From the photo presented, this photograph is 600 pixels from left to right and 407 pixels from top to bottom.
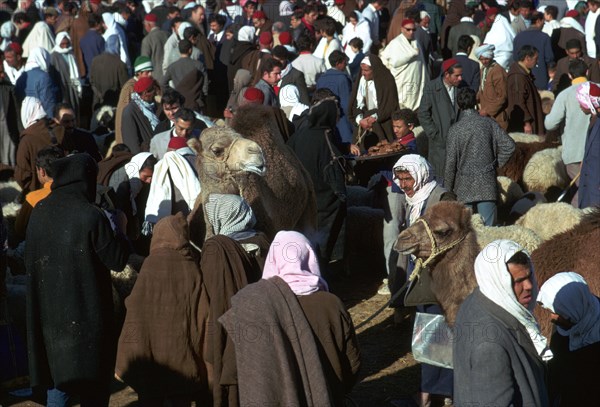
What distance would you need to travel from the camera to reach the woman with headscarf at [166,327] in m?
6.32

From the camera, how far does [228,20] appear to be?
68.0 feet

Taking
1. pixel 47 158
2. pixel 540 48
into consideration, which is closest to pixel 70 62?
pixel 540 48

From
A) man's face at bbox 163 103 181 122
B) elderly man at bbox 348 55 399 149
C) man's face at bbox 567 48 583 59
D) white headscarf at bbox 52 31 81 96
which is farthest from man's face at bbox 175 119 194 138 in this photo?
man's face at bbox 567 48 583 59

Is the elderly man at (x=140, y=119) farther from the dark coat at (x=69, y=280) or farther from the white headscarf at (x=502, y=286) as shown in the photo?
the white headscarf at (x=502, y=286)

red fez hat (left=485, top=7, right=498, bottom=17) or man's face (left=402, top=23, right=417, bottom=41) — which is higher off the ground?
man's face (left=402, top=23, right=417, bottom=41)

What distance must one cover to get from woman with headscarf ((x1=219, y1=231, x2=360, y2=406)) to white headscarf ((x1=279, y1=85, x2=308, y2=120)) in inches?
264

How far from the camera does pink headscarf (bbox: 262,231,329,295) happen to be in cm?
562

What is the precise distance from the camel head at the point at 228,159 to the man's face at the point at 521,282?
313 cm

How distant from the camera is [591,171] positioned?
10.2 meters

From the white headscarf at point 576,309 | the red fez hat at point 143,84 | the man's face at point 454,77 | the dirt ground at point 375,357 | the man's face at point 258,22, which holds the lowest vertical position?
the dirt ground at point 375,357

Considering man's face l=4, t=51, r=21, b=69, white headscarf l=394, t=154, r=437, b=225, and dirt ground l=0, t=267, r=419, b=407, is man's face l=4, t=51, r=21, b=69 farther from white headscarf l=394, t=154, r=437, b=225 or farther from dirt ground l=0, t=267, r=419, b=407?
white headscarf l=394, t=154, r=437, b=225

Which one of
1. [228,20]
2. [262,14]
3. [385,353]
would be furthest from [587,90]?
[228,20]

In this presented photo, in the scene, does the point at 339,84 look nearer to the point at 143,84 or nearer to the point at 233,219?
the point at 143,84

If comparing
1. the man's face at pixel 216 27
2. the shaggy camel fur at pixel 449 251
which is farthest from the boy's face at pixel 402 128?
the man's face at pixel 216 27
